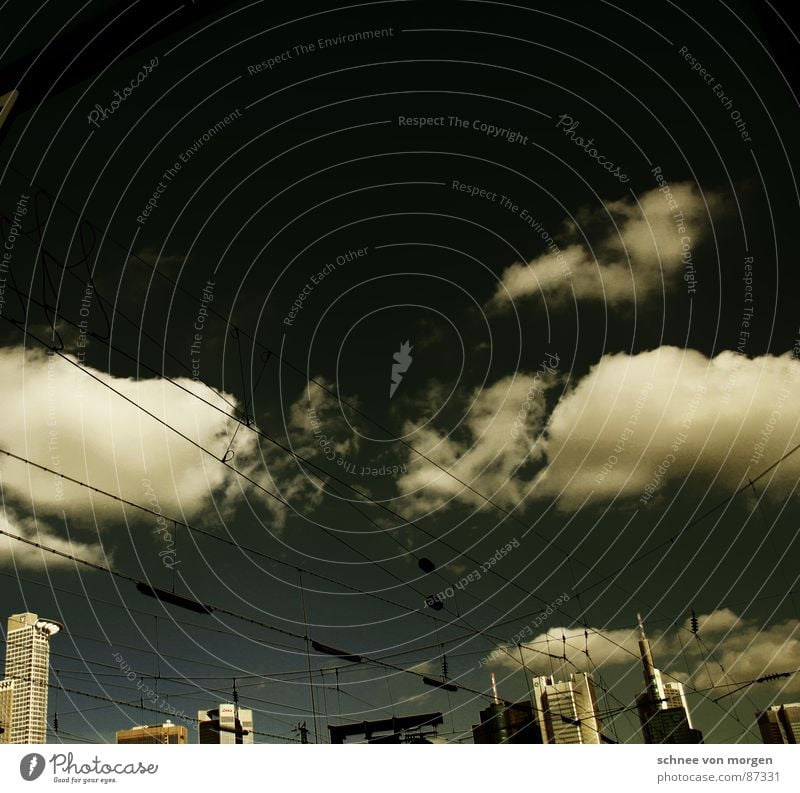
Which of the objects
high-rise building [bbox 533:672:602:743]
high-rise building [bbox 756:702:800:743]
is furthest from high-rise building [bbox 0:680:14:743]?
high-rise building [bbox 533:672:602:743]

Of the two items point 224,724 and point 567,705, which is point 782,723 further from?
point 567,705

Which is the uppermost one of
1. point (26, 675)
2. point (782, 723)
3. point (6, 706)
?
point (26, 675)

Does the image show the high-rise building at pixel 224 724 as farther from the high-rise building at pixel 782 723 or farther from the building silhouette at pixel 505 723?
the building silhouette at pixel 505 723

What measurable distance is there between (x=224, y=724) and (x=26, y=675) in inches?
341

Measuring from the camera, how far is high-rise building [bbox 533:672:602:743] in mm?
32584

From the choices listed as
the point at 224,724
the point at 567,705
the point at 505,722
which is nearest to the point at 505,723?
the point at 505,722

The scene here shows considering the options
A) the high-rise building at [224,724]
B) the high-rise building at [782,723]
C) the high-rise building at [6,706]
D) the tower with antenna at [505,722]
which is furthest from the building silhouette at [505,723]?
the high-rise building at [6,706]

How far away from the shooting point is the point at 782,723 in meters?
15.6

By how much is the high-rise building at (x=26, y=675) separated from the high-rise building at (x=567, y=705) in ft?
72.3

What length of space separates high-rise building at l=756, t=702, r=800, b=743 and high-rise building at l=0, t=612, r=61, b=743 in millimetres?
12012

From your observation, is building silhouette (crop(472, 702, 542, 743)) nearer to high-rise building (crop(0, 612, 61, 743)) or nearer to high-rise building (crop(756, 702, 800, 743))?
high-rise building (crop(756, 702, 800, 743))
